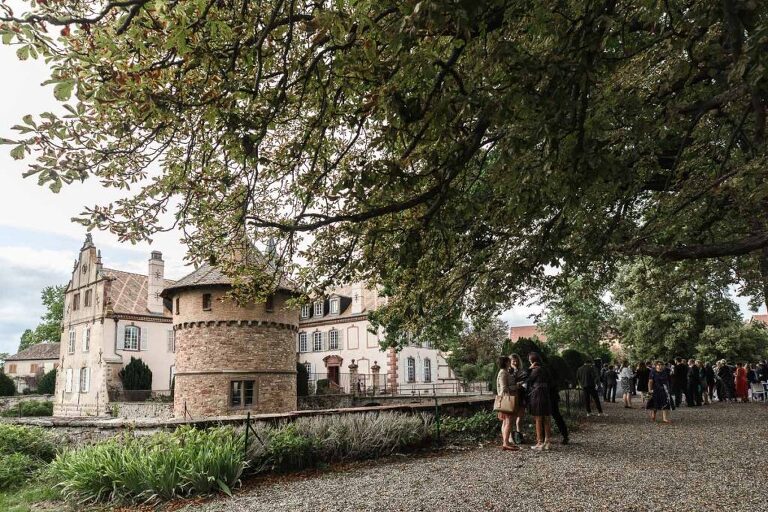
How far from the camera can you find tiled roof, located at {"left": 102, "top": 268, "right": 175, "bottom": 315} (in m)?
39.9

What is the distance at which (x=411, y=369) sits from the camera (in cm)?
4275

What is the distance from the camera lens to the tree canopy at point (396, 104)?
439cm

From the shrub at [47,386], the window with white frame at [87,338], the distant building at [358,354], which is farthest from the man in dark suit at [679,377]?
the shrub at [47,386]

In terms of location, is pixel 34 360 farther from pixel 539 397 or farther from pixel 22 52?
pixel 22 52

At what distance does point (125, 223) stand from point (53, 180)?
154cm

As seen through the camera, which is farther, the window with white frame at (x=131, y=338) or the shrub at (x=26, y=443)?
the window with white frame at (x=131, y=338)

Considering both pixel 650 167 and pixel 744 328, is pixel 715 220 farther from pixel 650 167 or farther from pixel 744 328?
pixel 744 328

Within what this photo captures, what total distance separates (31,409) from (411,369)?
87.4 feet

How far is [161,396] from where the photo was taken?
35.0m

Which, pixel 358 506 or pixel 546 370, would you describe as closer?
pixel 358 506

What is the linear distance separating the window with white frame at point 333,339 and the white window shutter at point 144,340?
13171mm

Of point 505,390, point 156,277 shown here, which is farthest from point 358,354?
point 505,390

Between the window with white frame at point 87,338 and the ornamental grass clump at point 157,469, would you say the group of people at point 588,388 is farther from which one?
the window with white frame at point 87,338

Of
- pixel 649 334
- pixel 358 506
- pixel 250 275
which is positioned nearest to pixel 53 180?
pixel 250 275
